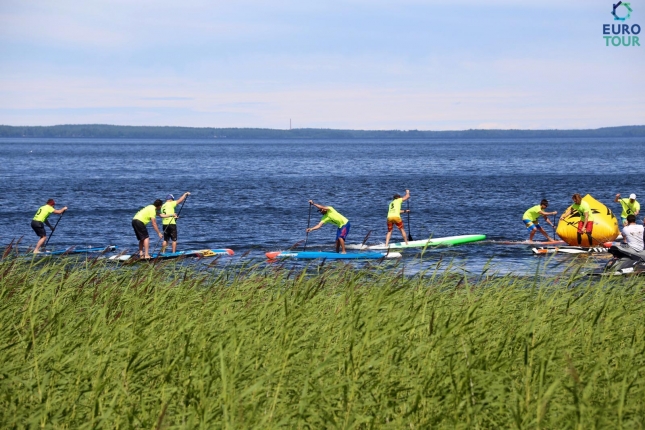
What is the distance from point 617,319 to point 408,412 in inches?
135

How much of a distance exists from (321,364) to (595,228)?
21.0 m

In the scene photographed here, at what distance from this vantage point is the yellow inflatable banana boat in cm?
2588

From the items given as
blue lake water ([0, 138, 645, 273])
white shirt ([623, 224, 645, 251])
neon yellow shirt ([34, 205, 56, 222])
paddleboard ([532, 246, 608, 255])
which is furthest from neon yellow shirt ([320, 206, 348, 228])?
neon yellow shirt ([34, 205, 56, 222])

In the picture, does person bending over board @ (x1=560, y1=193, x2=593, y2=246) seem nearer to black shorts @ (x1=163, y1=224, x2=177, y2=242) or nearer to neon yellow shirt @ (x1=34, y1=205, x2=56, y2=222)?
black shorts @ (x1=163, y1=224, x2=177, y2=242)

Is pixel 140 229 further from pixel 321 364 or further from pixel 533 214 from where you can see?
pixel 321 364

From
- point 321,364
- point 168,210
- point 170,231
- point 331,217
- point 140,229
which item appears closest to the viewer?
point 321,364

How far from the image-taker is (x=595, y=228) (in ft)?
85.2

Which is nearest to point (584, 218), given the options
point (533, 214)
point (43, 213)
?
point (533, 214)

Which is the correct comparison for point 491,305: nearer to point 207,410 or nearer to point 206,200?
point 207,410

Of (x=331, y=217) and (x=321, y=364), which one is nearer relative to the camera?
(x=321, y=364)

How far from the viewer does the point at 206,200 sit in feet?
184

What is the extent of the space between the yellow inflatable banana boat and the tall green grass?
1725 centimetres

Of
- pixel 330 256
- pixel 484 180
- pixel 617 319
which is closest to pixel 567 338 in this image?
pixel 617 319

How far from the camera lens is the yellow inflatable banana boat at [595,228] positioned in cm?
2588
